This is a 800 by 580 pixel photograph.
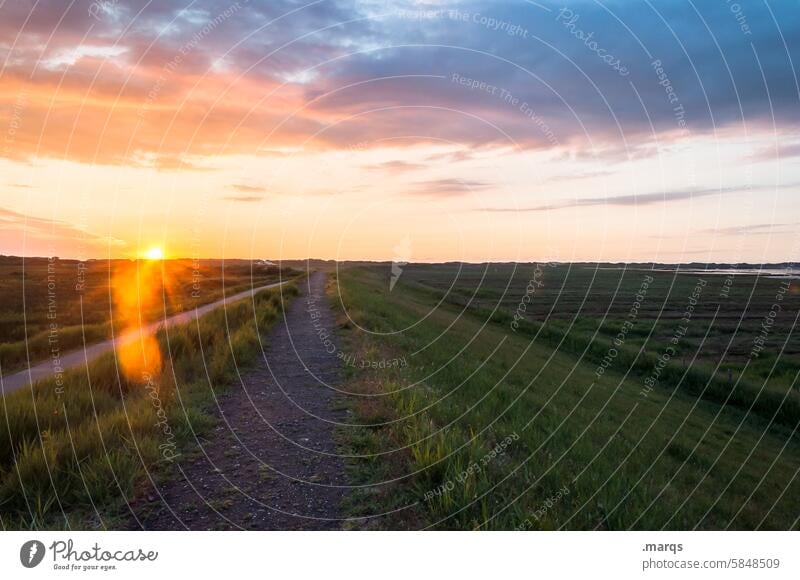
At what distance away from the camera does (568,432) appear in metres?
10.6

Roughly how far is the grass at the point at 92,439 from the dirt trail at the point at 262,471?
0.39 metres

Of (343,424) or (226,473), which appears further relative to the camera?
(343,424)

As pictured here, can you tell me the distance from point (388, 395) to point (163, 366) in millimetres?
6241

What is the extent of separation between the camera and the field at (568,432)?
6.11 meters

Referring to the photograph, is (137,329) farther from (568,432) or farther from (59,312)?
(568,432)
